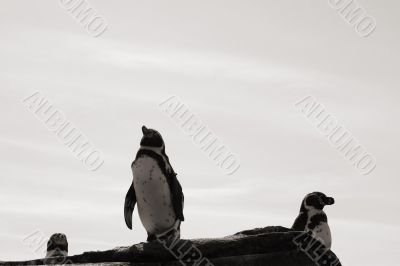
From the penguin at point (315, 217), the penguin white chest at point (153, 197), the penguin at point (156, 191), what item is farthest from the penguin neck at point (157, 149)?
the penguin at point (315, 217)

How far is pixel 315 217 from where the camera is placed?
15.4 m

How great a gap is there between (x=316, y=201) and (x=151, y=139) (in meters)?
4.71

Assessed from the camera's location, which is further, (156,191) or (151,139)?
(151,139)

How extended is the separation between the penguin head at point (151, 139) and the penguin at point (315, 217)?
4358 millimetres

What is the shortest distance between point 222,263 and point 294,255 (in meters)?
0.93

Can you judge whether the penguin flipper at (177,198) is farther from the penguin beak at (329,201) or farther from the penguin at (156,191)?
the penguin beak at (329,201)

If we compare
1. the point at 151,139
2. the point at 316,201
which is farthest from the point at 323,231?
the point at 151,139

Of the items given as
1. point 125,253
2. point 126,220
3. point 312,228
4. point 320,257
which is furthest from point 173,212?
point 312,228

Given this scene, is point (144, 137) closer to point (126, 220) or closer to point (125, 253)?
point (126, 220)

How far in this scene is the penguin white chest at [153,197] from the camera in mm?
12039

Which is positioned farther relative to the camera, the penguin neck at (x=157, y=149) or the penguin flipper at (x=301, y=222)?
the penguin flipper at (x=301, y=222)

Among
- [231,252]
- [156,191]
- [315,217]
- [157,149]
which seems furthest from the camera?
[315,217]

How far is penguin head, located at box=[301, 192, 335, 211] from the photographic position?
15.5m

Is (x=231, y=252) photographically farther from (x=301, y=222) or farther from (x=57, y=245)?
(x=57, y=245)
